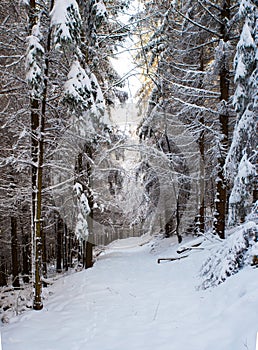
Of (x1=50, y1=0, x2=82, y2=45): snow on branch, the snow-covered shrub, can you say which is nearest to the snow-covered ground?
the snow-covered shrub

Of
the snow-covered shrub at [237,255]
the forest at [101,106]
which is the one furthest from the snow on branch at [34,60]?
the snow-covered shrub at [237,255]

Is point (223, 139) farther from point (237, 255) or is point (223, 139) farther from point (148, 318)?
point (148, 318)

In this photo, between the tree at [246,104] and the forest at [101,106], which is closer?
the forest at [101,106]

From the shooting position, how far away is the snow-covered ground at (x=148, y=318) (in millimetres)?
3580

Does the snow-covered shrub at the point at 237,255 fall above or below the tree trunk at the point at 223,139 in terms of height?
below

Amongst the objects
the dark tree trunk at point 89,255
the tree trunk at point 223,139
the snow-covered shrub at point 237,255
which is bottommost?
the dark tree trunk at point 89,255

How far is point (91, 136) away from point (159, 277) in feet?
15.6

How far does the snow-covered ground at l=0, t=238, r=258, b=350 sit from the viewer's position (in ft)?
11.7

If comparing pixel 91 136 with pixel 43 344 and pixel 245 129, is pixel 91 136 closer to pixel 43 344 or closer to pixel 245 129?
pixel 245 129

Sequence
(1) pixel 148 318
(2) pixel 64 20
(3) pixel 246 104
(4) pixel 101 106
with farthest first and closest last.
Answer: (4) pixel 101 106 < (3) pixel 246 104 < (2) pixel 64 20 < (1) pixel 148 318

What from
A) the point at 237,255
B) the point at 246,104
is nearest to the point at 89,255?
the point at 237,255

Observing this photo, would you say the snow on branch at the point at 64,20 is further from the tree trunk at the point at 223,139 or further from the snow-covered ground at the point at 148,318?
the tree trunk at the point at 223,139

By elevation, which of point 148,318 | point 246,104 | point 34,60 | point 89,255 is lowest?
point 89,255

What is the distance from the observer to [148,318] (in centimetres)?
492
